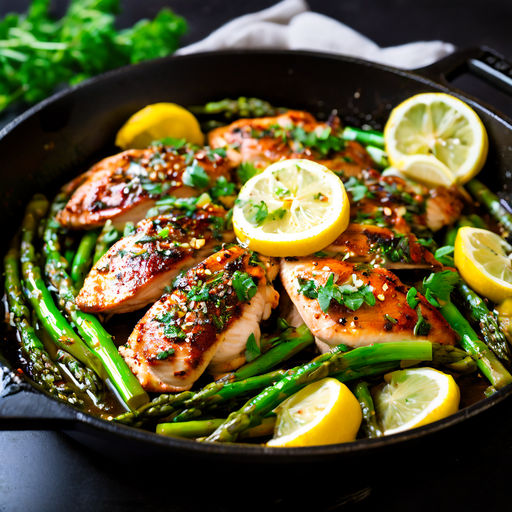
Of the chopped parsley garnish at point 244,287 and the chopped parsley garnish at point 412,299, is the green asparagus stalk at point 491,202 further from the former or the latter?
the chopped parsley garnish at point 244,287

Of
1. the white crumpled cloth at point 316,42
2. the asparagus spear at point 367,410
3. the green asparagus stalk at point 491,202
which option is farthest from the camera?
the white crumpled cloth at point 316,42

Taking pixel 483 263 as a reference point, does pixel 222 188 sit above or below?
above

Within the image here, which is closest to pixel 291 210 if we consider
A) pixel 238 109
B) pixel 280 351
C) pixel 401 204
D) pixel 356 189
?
pixel 356 189

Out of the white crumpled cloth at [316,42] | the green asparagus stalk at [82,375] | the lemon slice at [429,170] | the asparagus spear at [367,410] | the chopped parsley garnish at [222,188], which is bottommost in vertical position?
the asparagus spear at [367,410]

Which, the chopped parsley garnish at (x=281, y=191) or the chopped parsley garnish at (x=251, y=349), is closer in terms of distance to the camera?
the chopped parsley garnish at (x=251, y=349)

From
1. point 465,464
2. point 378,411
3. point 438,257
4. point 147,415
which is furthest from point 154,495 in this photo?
point 438,257

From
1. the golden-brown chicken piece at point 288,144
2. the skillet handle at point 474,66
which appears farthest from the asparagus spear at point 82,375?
the skillet handle at point 474,66

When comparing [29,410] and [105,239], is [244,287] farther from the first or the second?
[29,410]
